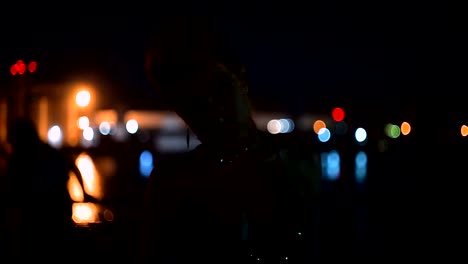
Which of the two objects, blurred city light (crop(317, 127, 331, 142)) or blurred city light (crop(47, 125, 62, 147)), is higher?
blurred city light (crop(317, 127, 331, 142))

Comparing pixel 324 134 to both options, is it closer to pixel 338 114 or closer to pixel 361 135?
pixel 338 114

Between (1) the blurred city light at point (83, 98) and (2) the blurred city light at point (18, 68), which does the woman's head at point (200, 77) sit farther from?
(1) the blurred city light at point (83, 98)

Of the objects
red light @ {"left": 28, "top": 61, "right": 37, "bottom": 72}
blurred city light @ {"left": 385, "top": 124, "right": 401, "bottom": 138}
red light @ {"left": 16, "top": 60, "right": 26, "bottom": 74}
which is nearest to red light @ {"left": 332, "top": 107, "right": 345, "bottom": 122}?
blurred city light @ {"left": 385, "top": 124, "right": 401, "bottom": 138}

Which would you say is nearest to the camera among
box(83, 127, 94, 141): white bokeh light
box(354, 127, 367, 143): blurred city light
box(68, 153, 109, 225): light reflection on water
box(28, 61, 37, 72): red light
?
box(68, 153, 109, 225): light reflection on water

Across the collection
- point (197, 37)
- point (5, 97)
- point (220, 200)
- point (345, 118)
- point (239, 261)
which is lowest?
point (239, 261)

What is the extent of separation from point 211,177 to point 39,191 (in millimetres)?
7988

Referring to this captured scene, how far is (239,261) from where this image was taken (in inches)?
88.0

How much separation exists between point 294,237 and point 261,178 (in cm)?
17

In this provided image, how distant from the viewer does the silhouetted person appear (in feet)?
7.25


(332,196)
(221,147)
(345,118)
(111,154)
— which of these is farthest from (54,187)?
(345,118)

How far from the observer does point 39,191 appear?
9.95 m

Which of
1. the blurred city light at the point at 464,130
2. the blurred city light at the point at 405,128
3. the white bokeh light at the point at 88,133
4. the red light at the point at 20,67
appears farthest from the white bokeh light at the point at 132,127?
the red light at the point at 20,67

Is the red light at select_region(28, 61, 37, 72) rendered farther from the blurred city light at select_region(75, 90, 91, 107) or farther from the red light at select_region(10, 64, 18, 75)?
the blurred city light at select_region(75, 90, 91, 107)

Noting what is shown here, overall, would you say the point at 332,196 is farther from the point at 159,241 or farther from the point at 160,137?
the point at 160,137
